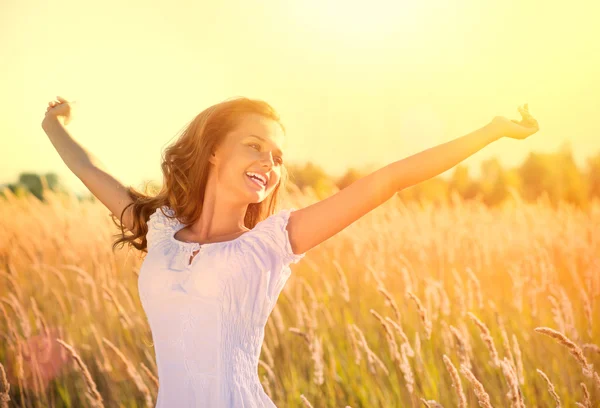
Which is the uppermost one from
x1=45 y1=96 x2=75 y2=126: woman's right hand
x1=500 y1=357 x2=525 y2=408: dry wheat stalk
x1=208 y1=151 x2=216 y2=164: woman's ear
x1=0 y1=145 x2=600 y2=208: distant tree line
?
x1=0 y1=145 x2=600 y2=208: distant tree line

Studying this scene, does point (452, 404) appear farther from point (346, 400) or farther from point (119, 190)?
point (119, 190)

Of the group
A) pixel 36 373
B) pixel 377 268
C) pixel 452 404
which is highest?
pixel 377 268

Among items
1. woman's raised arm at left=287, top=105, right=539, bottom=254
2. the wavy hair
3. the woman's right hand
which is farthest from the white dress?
the woman's right hand

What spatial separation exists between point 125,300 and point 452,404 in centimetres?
159

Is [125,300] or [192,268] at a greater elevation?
[125,300]

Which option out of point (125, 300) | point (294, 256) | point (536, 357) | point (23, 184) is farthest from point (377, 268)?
point (23, 184)

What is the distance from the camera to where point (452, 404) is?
7.52 ft

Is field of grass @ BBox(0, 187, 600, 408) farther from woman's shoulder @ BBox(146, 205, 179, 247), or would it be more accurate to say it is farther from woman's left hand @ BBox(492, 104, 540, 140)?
woman's left hand @ BBox(492, 104, 540, 140)

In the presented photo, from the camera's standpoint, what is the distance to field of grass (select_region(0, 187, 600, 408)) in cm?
226

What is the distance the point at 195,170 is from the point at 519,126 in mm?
819

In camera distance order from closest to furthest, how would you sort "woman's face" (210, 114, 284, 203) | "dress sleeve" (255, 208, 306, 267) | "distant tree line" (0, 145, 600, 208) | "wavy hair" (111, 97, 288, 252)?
1. "dress sleeve" (255, 208, 306, 267)
2. "woman's face" (210, 114, 284, 203)
3. "wavy hair" (111, 97, 288, 252)
4. "distant tree line" (0, 145, 600, 208)

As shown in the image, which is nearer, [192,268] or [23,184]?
[192,268]

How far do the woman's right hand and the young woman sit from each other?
0.49 m

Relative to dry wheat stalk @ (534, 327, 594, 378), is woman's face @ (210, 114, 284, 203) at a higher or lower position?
higher
